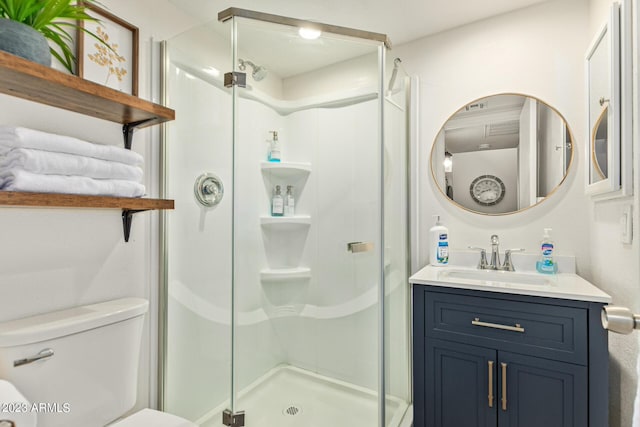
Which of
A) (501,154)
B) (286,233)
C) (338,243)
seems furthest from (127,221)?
(501,154)

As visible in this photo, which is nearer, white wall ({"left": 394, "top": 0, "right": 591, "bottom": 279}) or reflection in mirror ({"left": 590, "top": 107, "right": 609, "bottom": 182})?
reflection in mirror ({"left": 590, "top": 107, "right": 609, "bottom": 182})

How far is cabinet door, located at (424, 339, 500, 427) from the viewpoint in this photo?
1.33m

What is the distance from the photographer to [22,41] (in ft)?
2.91

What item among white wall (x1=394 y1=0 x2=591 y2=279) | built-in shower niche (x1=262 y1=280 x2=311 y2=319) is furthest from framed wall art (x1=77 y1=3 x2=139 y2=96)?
white wall (x1=394 y1=0 x2=591 y2=279)

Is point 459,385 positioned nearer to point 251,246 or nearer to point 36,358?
point 251,246

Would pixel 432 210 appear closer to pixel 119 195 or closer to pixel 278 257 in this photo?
pixel 278 257

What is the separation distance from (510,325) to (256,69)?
1544mm

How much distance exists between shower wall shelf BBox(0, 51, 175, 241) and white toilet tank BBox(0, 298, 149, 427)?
0.40 metres

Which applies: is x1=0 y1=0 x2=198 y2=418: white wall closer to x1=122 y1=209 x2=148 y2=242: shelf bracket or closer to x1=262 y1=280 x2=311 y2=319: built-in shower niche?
x1=122 y1=209 x2=148 y2=242: shelf bracket

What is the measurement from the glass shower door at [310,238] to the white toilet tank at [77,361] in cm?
45

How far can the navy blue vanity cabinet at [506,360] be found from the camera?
3.86 feet

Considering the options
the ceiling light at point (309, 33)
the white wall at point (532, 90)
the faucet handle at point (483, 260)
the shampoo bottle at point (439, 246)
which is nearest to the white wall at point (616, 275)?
the white wall at point (532, 90)

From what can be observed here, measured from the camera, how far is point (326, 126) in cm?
159

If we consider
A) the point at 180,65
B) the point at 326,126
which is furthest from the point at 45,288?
the point at 326,126
